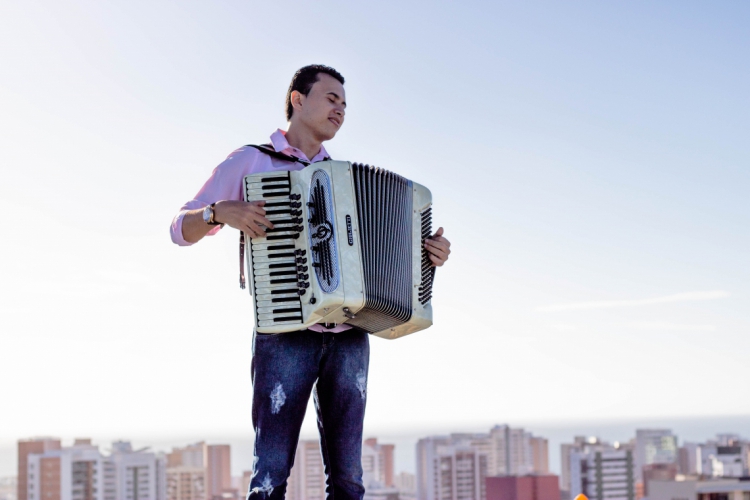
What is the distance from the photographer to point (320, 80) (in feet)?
9.79

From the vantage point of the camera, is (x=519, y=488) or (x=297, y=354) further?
(x=519, y=488)

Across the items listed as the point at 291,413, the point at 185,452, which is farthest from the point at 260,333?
the point at 185,452

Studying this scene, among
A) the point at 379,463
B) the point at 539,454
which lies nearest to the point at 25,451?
the point at 379,463

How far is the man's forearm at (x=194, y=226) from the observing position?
273 centimetres

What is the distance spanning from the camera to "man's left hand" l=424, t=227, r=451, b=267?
10.1 feet

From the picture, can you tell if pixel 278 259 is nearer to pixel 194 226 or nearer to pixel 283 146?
pixel 194 226

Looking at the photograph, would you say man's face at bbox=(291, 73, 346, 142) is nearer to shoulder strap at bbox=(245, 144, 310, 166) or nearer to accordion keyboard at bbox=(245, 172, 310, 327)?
shoulder strap at bbox=(245, 144, 310, 166)

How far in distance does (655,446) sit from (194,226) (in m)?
118

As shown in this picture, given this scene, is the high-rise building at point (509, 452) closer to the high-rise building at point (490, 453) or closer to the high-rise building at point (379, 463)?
the high-rise building at point (490, 453)

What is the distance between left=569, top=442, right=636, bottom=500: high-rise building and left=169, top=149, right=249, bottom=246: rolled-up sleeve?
80.5 meters

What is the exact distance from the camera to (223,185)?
287 centimetres

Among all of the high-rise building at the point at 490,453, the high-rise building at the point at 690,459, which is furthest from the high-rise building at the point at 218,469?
the high-rise building at the point at 690,459

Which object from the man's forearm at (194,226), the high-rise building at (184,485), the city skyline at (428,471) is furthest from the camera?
the high-rise building at (184,485)

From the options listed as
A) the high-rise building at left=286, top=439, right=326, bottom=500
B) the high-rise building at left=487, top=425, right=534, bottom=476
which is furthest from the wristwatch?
the high-rise building at left=487, top=425, right=534, bottom=476
